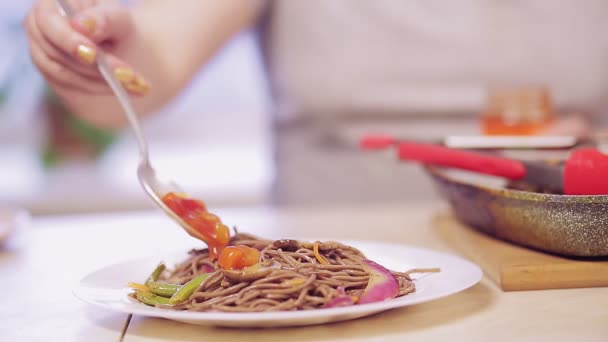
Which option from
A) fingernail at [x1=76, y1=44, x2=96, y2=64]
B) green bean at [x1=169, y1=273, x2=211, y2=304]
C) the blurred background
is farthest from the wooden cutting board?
the blurred background

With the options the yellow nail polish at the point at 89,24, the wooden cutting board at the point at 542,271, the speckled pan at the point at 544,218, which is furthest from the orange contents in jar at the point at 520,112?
the yellow nail polish at the point at 89,24

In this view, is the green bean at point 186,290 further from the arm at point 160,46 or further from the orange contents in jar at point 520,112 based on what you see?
the orange contents in jar at point 520,112

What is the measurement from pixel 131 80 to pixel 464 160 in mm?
536

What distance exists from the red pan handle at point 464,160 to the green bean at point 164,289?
1.64 feet

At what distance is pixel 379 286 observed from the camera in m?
0.77

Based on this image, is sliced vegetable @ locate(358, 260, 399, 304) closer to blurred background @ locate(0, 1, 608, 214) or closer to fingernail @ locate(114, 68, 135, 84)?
fingernail @ locate(114, 68, 135, 84)

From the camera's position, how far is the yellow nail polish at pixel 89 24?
1.12 meters

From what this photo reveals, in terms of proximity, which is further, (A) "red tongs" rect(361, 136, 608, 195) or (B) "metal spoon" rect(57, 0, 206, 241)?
(B) "metal spoon" rect(57, 0, 206, 241)

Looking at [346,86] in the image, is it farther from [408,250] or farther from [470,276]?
[470,276]

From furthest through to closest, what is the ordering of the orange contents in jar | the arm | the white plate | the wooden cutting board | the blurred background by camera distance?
1. the blurred background
2. the orange contents in jar
3. the arm
4. the wooden cutting board
5. the white plate

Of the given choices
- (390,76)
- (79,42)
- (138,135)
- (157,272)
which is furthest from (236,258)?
(390,76)

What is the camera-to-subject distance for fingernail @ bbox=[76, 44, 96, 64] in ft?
3.57

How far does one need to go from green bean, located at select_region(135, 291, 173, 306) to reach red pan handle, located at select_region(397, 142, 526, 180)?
20.5 inches

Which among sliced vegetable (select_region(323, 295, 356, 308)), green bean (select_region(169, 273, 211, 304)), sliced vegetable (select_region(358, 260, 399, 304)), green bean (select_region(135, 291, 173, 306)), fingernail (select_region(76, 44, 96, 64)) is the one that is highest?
fingernail (select_region(76, 44, 96, 64))
